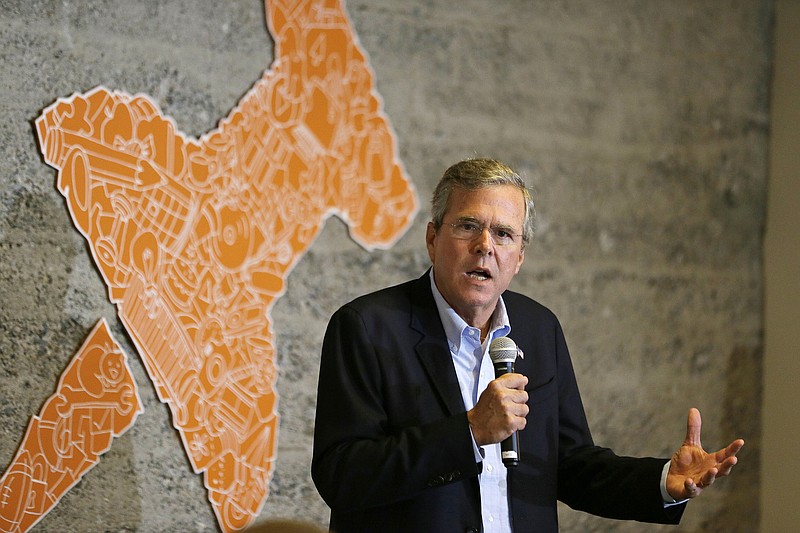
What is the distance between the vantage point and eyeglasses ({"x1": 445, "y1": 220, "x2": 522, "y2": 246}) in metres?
2.42

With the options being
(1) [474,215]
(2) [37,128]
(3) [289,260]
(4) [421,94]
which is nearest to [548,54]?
(4) [421,94]

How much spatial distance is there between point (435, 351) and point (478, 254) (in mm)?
267

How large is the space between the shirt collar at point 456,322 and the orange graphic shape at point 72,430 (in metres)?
1.21

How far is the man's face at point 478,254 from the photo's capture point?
7.83 ft

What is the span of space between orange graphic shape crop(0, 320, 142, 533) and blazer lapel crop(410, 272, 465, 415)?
1176mm

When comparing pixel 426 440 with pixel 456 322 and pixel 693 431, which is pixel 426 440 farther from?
pixel 693 431

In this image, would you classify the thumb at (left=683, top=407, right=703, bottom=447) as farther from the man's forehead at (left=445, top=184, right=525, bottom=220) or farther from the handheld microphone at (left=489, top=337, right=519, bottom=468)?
the man's forehead at (left=445, top=184, right=525, bottom=220)

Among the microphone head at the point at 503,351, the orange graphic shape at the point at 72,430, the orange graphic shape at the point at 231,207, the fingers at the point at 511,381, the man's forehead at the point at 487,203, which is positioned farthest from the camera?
the orange graphic shape at the point at 231,207

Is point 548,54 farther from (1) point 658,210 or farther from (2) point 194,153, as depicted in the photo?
(2) point 194,153

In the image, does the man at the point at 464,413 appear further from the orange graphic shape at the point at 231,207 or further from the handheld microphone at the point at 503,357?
the orange graphic shape at the point at 231,207

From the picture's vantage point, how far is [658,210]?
Answer: 4.28m

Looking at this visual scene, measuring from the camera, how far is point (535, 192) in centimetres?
402

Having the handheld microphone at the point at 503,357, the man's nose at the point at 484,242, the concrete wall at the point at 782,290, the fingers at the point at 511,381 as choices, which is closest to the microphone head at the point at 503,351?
the handheld microphone at the point at 503,357

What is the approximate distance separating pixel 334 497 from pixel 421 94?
1.99m
